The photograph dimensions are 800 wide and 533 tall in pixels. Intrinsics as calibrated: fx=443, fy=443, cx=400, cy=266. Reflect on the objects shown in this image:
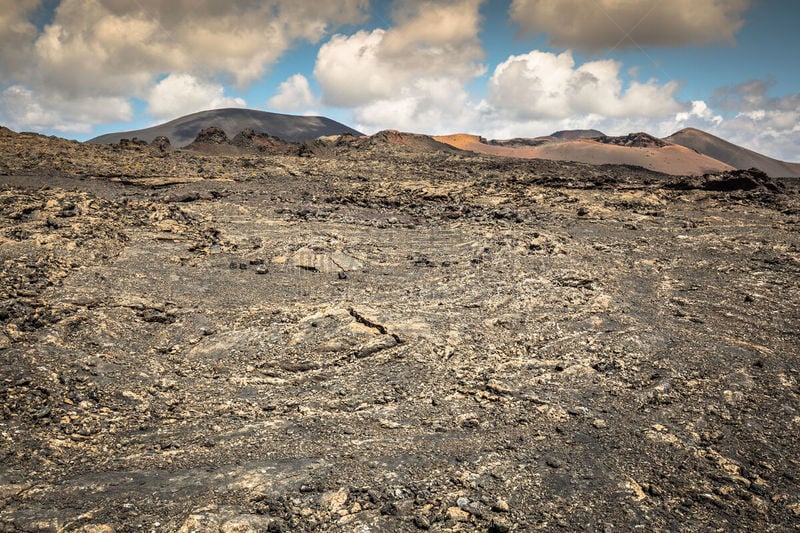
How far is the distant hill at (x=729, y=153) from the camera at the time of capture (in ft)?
107

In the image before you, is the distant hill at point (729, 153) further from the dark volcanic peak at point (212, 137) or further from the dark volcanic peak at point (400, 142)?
the dark volcanic peak at point (212, 137)

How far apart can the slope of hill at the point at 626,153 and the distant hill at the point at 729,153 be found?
3095mm

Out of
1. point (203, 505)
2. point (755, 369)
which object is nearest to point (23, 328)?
point (203, 505)

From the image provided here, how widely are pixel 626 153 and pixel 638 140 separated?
8.21m

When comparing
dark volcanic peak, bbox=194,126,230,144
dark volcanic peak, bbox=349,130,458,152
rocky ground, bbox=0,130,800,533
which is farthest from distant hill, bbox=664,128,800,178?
dark volcanic peak, bbox=194,126,230,144

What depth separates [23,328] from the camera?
19.4 ft

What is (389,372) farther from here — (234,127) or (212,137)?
(234,127)

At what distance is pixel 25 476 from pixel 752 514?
6.04m

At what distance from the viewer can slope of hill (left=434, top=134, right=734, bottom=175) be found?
3016 centimetres

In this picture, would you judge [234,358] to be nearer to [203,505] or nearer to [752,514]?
[203,505]

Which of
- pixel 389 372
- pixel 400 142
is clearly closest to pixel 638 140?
pixel 400 142

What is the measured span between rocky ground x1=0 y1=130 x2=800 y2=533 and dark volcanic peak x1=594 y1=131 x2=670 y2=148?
2819cm

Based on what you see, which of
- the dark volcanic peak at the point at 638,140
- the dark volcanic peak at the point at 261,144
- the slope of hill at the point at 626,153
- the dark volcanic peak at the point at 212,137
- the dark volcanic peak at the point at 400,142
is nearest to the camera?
the dark volcanic peak at the point at 212,137

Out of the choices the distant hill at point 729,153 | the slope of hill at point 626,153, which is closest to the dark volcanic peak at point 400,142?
the slope of hill at point 626,153
